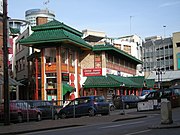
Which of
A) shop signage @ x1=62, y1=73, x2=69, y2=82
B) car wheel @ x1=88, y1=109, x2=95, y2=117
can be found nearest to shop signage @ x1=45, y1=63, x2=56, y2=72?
shop signage @ x1=62, y1=73, x2=69, y2=82

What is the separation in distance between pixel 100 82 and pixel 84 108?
19802 mm

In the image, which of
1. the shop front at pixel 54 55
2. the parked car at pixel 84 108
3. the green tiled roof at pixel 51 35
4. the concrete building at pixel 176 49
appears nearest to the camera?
the parked car at pixel 84 108

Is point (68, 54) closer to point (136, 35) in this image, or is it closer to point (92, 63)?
point (92, 63)

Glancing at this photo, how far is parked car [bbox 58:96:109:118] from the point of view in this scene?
27359mm

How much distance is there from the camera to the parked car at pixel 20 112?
77.4ft

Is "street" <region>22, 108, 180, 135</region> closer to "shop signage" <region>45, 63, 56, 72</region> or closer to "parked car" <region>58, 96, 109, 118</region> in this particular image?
"parked car" <region>58, 96, 109, 118</region>

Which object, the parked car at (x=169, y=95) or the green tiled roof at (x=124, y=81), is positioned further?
the green tiled roof at (x=124, y=81)

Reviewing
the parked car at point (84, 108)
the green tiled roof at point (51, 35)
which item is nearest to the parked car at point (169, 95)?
the parked car at point (84, 108)

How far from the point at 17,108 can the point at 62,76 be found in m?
17.6

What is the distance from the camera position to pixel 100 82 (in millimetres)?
47438

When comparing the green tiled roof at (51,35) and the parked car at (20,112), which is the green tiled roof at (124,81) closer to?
the green tiled roof at (51,35)

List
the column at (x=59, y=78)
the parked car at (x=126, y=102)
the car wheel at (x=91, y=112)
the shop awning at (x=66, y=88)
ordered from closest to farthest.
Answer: the car wheel at (x=91, y=112) < the column at (x=59, y=78) < the shop awning at (x=66, y=88) < the parked car at (x=126, y=102)

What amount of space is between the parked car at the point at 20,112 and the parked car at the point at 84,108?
9.89 feet

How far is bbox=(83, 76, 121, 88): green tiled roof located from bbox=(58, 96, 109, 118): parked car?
18030 mm
